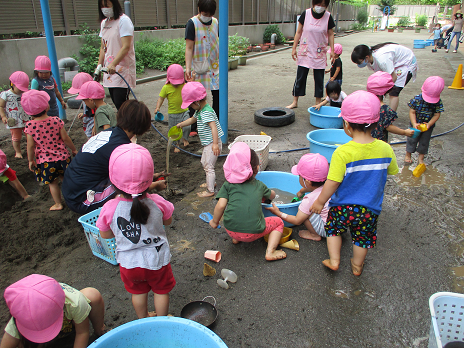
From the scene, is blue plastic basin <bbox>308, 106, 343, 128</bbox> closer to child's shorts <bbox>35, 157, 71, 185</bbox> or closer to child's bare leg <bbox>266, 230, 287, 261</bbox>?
child's bare leg <bbox>266, 230, 287, 261</bbox>

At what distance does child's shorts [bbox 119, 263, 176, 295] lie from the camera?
202 cm

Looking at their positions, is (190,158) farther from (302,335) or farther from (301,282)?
(302,335)

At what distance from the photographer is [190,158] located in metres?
4.89

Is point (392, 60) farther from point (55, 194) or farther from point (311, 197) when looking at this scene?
point (55, 194)

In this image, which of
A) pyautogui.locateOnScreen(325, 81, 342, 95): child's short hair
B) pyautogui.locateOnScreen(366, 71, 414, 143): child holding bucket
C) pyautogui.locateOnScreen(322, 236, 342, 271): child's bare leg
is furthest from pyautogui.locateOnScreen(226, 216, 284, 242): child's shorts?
pyautogui.locateOnScreen(325, 81, 342, 95): child's short hair

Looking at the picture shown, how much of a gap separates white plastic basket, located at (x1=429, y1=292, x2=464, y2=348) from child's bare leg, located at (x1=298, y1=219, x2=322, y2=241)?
1.26 meters

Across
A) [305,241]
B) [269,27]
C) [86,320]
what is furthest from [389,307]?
[269,27]

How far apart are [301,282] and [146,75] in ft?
31.7

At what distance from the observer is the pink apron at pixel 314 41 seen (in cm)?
609

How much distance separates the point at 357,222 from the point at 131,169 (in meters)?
1.65

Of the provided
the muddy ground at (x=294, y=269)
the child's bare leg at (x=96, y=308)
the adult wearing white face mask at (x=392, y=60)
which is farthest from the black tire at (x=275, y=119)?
the child's bare leg at (x=96, y=308)

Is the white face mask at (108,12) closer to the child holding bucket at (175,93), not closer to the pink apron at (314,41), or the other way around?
the child holding bucket at (175,93)

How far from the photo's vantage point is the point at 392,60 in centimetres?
492

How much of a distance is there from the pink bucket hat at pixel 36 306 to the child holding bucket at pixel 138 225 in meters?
0.42
